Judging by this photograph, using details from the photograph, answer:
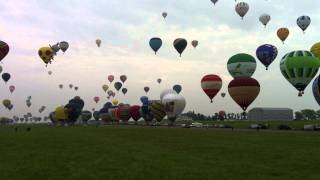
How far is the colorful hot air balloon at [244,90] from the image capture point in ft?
216

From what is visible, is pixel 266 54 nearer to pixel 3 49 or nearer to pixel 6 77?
pixel 3 49

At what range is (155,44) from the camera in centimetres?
8888

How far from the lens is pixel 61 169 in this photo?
875 inches

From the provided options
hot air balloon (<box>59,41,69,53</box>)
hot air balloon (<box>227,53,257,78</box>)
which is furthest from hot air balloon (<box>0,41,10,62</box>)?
hot air balloon (<box>227,53,257,78</box>)

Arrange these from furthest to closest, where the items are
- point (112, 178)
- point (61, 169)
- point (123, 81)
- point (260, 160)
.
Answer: point (123, 81) < point (260, 160) < point (61, 169) < point (112, 178)

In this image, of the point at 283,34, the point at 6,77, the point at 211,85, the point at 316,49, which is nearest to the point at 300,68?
the point at 316,49

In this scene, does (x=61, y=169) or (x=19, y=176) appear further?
(x=61, y=169)

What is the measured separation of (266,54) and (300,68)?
7985 millimetres

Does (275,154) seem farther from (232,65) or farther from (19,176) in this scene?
(232,65)

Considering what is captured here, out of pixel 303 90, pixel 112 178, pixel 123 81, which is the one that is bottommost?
pixel 112 178

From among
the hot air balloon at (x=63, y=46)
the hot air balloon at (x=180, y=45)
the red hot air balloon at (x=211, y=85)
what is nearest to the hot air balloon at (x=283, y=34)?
the red hot air balloon at (x=211, y=85)

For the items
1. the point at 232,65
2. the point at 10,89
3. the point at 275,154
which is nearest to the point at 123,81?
the point at 10,89

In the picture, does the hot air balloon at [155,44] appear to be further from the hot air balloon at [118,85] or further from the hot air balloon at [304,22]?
the hot air balloon at [118,85]

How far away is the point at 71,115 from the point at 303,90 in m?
85.6
